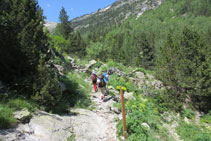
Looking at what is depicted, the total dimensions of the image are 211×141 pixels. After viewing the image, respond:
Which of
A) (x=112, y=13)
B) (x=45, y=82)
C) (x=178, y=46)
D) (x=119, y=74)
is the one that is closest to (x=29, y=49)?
(x=45, y=82)

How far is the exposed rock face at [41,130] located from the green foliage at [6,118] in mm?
179

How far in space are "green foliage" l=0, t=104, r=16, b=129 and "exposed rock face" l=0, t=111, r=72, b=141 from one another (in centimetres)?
18

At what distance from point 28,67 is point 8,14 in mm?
2369

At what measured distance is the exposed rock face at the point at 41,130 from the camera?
355cm

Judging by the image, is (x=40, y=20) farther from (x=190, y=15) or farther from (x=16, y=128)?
(x=190, y=15)

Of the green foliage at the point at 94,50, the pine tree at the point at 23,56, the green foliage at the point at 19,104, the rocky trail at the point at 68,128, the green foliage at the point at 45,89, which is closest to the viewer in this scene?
the rocky trail at the point at 68,128

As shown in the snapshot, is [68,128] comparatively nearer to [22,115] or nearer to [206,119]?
[22,115]

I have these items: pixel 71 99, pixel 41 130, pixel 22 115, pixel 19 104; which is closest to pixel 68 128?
pixel 41 130

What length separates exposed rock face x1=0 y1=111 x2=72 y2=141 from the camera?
3.55m

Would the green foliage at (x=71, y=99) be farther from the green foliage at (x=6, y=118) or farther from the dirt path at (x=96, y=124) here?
the green foliage at (x=6, y=118)

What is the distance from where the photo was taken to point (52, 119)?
15.9 ft

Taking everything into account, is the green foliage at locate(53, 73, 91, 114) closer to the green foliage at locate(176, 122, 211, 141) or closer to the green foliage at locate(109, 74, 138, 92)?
the green foliage at locate(109, 74, 138, 92)

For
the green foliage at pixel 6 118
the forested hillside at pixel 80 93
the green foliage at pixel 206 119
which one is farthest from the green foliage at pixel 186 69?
the green foliage at pixel 6 118

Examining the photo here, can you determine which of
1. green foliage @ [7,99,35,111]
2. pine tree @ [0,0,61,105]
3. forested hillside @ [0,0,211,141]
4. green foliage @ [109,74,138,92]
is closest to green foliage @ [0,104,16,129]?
forested hillside @ [0,0,211,141]
